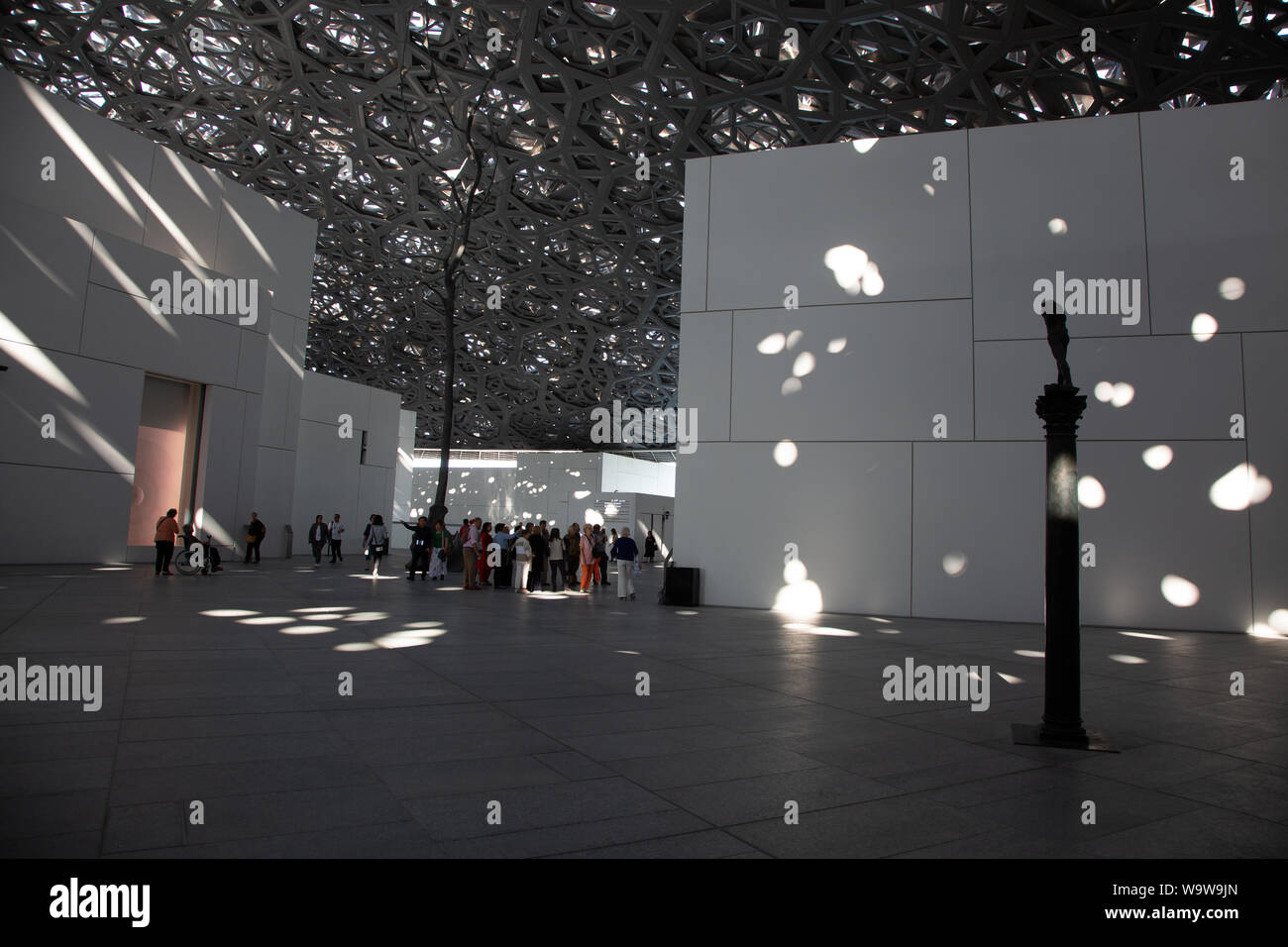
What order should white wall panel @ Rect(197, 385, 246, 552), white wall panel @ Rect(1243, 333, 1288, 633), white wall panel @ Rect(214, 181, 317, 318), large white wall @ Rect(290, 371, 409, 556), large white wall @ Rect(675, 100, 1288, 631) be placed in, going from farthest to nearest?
large white wall @ Rect(290, 371, 409, 556) → white wall panel @ Rect(214, 181, 317, 318) → white wall panel @ Rect(197, 385, 246, 552) → large white wall @ Rect(675, 100, 1288, 631) → white wall panel @ Rect(1243, 333, 1288, 633)

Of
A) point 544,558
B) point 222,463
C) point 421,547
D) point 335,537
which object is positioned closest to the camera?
point 544,558

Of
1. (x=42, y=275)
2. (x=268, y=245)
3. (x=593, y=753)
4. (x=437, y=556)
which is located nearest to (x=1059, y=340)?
(x=593, y=753)

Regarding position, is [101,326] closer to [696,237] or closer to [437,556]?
[437,556]

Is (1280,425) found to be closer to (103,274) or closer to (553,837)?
(553,837)

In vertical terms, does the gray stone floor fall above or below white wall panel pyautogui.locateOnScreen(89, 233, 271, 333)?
below

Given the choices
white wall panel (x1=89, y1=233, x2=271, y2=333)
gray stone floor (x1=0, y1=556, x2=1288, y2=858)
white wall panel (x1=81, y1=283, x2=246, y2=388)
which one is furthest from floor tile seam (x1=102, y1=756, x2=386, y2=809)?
white wall panel (x1=89, y1=233, x2=271, y2=333)

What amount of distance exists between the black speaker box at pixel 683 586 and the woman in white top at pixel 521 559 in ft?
12.3

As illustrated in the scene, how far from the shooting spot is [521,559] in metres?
16.0

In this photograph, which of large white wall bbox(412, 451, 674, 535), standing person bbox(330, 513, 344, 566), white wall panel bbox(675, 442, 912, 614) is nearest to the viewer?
white wall panel bbox(675, 442, 912, 614)

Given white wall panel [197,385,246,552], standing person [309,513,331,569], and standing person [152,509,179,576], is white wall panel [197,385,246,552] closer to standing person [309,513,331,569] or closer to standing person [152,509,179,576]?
standing person [309,513,331,569]

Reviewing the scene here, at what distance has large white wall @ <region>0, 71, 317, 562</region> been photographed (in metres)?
15.1

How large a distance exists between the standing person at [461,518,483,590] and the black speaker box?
4.53m

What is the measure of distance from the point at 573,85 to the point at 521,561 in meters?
15.7
